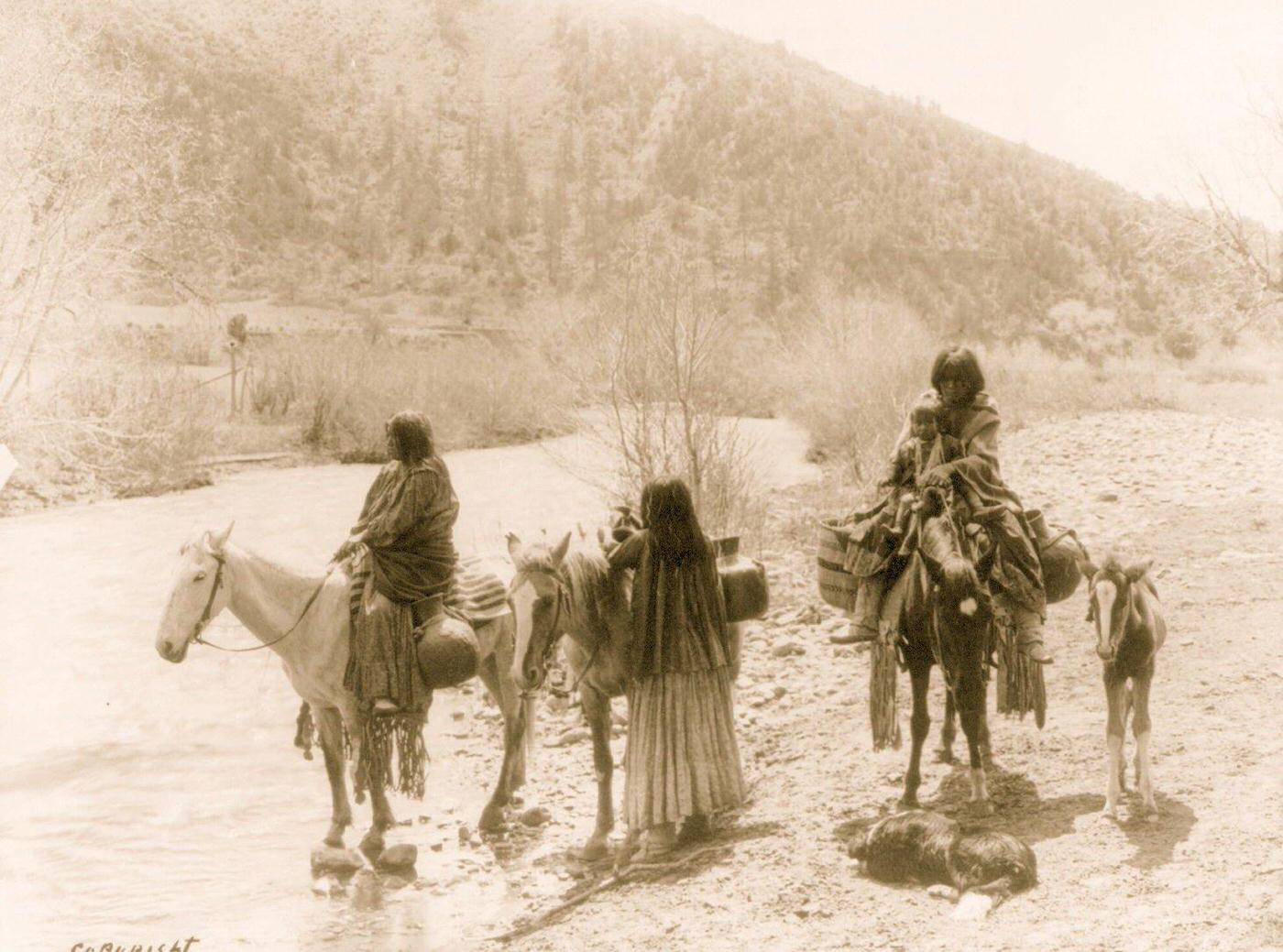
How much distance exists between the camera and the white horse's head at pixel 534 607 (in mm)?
5953

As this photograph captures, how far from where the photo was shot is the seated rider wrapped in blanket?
6.08 m

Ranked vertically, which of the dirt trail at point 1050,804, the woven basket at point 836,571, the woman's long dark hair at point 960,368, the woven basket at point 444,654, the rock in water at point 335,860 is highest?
the woman's long dark hair at point 960,368

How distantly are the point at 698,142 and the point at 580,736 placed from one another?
2210 inches

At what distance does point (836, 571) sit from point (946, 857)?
5.77 ft

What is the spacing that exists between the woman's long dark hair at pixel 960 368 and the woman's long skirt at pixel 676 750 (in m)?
2.01

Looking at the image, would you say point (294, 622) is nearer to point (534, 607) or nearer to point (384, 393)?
point (534, 607)

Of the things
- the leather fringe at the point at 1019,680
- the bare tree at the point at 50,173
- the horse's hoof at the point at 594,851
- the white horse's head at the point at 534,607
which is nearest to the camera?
the white horse's head at the point at 534,607

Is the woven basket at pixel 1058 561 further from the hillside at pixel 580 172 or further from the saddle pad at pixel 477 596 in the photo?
the hillside at pixel 580 172

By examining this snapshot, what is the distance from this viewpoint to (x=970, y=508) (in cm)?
616

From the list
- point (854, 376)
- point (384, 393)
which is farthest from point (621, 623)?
point (384, 393)

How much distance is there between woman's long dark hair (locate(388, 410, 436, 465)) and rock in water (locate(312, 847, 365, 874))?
2.30 metres

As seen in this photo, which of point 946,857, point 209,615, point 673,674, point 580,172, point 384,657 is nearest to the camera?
point 946,857

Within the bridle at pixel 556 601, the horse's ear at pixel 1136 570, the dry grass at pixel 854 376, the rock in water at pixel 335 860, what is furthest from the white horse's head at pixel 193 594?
the dry grass at pixel 854 376

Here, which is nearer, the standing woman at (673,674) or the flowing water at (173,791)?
the standing woman at (673,674)
